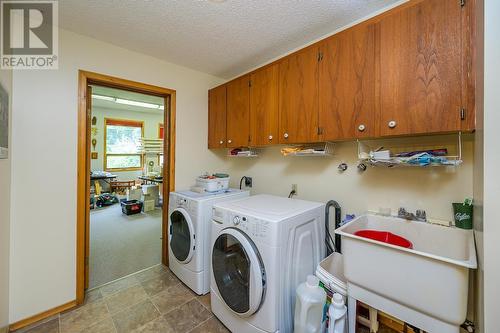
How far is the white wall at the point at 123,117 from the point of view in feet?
18.4

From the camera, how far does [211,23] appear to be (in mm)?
1708

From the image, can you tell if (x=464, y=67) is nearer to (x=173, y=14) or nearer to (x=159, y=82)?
(x=173, y=14)

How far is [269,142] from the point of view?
A: 6.58 ft

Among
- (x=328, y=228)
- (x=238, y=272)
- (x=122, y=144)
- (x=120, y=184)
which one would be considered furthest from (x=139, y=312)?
(x=122, y=144)

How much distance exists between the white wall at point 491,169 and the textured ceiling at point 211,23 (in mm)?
936

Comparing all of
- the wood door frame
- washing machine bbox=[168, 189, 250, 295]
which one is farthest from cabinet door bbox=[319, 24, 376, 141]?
the wood door frame

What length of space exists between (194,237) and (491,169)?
76.8 inches

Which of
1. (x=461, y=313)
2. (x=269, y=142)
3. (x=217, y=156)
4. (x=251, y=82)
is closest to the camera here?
(x=461, y=313)

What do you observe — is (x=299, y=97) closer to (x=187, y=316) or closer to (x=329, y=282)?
(x=329, y=282)

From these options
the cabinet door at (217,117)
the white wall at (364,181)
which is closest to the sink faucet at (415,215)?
the white wall at (364,181)

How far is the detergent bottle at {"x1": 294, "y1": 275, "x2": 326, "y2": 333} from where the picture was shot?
125cm

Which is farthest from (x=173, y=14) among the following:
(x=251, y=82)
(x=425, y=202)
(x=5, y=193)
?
(x=425, y=202)

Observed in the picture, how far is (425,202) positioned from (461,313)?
2.37 feet

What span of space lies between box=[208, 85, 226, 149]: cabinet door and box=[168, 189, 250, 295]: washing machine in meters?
0.76
